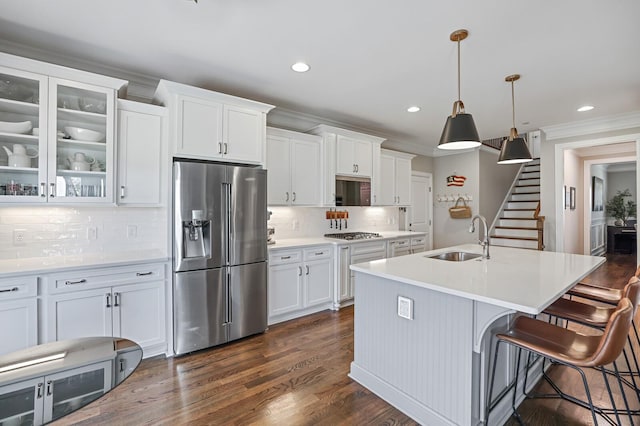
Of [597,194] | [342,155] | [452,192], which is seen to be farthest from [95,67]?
[597,194]

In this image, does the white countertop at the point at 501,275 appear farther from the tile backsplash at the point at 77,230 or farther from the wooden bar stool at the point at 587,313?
the tile backsplash at the point at 77,230

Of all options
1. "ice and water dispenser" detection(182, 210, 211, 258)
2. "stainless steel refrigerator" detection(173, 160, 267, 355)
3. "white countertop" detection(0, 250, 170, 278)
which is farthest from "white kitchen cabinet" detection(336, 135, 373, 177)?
"white countertop" detection(0, 250, 170, 278)

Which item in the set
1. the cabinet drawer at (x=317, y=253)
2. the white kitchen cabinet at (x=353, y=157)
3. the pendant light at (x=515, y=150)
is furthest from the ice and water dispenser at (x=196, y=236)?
the pendant light at (x=515, y=150)

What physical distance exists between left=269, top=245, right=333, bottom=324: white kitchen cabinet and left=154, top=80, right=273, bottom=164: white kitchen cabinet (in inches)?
46.3

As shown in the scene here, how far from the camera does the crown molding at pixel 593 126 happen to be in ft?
14.0

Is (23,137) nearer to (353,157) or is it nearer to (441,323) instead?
(441,323)

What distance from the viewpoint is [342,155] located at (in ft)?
14.3

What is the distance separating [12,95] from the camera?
2.35 meters

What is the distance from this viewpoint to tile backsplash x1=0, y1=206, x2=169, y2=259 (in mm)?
2582

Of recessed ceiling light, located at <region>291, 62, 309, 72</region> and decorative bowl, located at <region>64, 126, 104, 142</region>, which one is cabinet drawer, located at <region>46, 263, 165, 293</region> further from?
recessed ceiling light, located at <region>291, 62, 309, 72</region>

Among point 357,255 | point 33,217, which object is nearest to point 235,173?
point 33,217

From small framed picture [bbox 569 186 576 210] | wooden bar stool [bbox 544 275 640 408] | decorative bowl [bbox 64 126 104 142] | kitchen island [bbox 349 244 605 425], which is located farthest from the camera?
small framed picture [bbox 569 186 576 210]

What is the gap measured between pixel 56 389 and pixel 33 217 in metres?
2.19

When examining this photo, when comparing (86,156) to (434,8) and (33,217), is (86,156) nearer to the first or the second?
(33,217)
